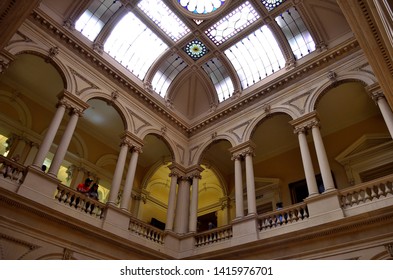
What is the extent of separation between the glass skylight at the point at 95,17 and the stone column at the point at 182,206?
6.22 m

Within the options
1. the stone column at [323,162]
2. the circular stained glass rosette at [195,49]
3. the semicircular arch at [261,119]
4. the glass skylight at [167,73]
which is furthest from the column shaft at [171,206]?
the stone column at [323,162]

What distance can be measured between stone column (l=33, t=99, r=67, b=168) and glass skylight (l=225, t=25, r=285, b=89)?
686cm

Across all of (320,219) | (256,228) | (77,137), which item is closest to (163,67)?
(77,137)

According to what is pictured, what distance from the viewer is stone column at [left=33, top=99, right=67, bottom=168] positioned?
28.6 feet

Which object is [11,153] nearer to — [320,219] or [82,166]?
[82,166]

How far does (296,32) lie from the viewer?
12156 millimetres

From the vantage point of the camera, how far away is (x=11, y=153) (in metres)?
11.5

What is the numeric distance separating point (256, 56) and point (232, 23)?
159 cm

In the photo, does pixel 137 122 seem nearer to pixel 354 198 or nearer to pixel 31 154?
pixel 31 154

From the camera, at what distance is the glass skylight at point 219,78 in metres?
13.9

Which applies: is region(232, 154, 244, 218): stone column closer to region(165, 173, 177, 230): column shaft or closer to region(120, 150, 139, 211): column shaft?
region(165, 173, 177, 230): column shaft

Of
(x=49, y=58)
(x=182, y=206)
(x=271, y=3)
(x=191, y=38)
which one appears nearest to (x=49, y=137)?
(x=49, y=58)

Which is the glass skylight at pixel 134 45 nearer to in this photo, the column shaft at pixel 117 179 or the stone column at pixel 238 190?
the column shaft at pixel 117 179

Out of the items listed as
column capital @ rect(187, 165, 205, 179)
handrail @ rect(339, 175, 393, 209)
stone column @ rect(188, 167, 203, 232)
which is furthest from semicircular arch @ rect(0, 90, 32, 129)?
handrail @ rect(339, 175, 393, 209)
